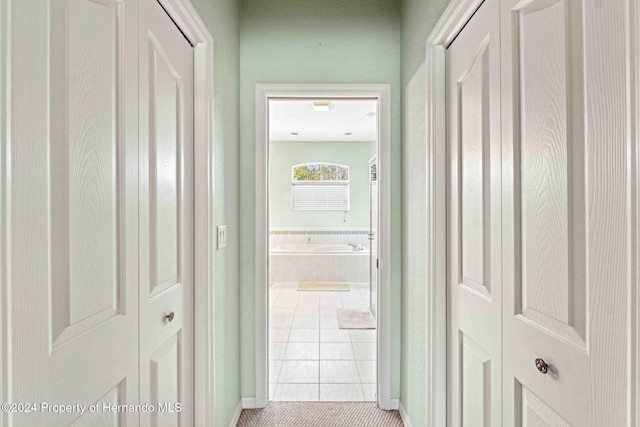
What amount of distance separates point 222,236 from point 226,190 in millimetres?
276

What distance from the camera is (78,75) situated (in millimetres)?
819

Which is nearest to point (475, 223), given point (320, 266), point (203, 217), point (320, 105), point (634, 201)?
point (634, 201)

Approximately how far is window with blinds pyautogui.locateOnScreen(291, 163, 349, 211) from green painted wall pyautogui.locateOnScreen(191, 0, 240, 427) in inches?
191

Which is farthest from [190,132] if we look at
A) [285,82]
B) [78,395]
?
[78,395]

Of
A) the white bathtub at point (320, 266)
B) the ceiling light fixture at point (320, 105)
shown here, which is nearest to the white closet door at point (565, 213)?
the ceiling light fixture at point (320, 105)

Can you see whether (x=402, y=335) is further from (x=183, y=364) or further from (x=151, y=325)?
(x=151, y=325)

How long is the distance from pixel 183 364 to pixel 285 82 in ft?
5.43

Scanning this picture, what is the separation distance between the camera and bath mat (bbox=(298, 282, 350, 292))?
Result: 5547 mm

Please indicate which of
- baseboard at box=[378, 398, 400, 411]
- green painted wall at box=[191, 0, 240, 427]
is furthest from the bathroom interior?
green painted wall at box=[191, 0, 240, 427]

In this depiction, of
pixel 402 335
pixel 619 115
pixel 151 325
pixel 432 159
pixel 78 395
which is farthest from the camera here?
pixel 402 335

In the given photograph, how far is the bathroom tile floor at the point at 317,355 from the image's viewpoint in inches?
99.3

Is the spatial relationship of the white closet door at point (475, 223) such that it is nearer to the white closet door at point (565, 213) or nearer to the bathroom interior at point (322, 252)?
the white closet door at point (565, 213)

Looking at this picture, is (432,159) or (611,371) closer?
(611,371)

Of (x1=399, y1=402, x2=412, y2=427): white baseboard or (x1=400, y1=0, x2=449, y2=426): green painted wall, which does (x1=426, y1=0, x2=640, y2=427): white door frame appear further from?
(x1=399, y1=402, x2=412, y2=427): white baseboard
